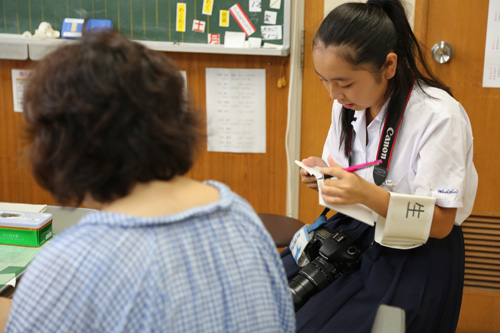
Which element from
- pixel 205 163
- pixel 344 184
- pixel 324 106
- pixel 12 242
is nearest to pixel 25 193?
pixel 205 163

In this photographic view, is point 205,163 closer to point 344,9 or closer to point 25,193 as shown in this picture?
point 25,193

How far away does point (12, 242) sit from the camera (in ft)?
4.31

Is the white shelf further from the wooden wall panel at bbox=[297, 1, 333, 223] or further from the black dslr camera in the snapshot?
the black dslr camera

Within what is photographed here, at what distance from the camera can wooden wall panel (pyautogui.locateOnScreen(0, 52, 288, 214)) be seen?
99.0 inches

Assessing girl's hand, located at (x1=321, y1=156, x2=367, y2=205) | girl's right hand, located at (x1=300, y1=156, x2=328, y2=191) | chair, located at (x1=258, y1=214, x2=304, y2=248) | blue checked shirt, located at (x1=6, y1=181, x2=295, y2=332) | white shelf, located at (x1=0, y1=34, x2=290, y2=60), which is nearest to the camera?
blue checked shirt, located at (x1=6, y1=181, x2=295, y2=332)

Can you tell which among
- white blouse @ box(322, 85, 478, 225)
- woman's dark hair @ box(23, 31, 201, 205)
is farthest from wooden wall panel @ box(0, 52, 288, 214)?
woman's dark hair @ box(23, 31, 201, 205)

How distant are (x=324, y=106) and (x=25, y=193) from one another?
1.78 metres

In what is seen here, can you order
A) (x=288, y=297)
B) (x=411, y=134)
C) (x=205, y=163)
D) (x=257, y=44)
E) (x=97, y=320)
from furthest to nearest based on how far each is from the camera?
(x=205, y=163), (x=257, y=44), (x=411, y=134), (x=288, y=297), (x=97, y=320)

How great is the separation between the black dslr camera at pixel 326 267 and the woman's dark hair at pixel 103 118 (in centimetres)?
68

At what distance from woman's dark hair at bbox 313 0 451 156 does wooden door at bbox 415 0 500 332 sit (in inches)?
38.9

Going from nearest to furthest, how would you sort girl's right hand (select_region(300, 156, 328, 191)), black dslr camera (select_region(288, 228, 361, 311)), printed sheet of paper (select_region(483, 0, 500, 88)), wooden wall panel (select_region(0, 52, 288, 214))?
black dslr camera (select_region(288, 228, 361, 311)) < girl's right hand (select_region(300, 156, 328, 191)) < printed sheet of paper (select_region(483, 0, 500, 88)) < wooden wall panel (select_region(0, 52, 288, 214))

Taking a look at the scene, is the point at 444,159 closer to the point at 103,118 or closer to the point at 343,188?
the point at 343,188

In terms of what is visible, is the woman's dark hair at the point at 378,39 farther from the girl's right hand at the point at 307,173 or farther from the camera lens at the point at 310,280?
the camera lens at the point at 310,280

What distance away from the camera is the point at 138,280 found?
2.10 ft
